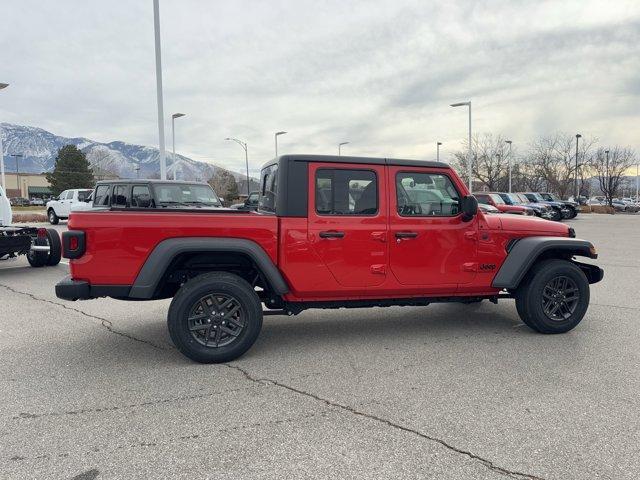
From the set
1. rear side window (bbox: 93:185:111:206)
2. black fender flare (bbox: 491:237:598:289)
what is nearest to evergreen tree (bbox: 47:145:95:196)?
rear side window (bbox: 93:185:111:206)

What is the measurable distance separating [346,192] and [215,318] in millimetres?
1682

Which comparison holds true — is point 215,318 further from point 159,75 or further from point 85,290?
point 159,75

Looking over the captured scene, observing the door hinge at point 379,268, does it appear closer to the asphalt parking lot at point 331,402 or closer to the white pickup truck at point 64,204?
the asphalt parking lot at point 331,402

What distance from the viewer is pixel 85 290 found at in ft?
13.9

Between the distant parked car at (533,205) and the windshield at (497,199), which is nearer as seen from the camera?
the windshield at (497,199)

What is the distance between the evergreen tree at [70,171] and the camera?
224ft

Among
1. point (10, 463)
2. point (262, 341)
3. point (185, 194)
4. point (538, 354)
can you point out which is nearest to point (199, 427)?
point (10, 463)

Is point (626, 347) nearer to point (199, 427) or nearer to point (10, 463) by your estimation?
point (199, 427)

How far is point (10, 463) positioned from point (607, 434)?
356cm

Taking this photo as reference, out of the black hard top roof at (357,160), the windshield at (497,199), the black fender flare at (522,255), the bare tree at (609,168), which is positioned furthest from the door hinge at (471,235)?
the bare tree at (609,168)

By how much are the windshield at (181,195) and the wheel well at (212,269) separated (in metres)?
6.37

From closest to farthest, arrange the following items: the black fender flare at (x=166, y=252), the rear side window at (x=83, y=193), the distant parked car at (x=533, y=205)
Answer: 1. the black fender flare at (x=166, y=252)
2. the rear side window at (x=83, y=193)
3. the distant parked car at (x=533, y=205)

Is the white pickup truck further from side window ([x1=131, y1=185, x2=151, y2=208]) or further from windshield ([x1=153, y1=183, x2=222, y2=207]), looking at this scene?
windshield ([x1=153, y1=183, x2=222, y2=207])

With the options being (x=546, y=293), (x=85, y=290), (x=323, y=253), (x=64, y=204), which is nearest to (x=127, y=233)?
(x=85, y=290)
